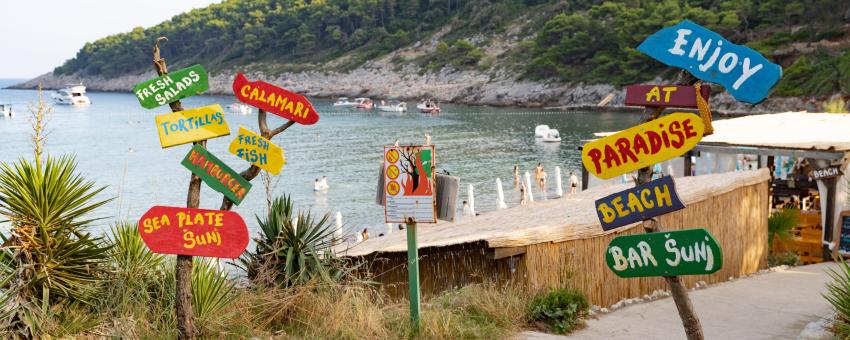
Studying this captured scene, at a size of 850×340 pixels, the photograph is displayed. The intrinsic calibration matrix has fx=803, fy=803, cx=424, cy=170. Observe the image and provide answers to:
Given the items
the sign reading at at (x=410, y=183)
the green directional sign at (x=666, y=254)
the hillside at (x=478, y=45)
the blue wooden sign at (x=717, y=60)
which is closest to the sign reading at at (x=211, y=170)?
the sign reading at at (x=410, y=183)

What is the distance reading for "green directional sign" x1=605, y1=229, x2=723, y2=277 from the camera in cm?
552

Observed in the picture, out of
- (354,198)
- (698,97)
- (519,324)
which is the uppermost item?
(698,97)

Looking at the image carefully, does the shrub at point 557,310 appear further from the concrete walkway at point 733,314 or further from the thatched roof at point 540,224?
the thatched roof at point 540,224

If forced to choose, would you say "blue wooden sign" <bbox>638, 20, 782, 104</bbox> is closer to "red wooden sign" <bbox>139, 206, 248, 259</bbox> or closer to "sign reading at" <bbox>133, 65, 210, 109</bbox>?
"red wooden sign" <bbox>139, 206, 248, 259</bbox>

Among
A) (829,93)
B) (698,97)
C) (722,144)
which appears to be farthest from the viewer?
(829,93)

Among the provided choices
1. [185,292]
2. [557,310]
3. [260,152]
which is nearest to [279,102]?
[260,152]

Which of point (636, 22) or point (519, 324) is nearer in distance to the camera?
point (519, 324)

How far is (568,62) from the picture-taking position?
95.7 metres

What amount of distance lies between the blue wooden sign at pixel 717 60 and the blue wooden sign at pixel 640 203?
0.82 meters

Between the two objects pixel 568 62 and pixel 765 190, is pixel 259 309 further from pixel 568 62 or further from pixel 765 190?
pixel 568 62

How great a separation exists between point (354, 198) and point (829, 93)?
1655 inches

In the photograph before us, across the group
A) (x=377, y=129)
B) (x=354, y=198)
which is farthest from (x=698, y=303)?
(x=377, y=129)

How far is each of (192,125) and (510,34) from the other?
12017 centimetres

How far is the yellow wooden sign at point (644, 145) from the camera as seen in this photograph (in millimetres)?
5762
